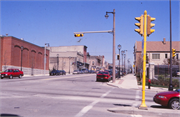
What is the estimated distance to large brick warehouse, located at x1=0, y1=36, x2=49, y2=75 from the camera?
54344 mm

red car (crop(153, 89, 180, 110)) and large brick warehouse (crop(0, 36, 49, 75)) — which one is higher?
large brick warehouse (crop(0, 36, 49, 75))

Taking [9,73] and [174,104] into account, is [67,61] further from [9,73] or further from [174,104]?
[174,104]

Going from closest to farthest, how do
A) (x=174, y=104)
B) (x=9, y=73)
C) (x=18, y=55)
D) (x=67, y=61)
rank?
1. (x=174, y=104)
2. (x=9, y=73)
3. (x=18, y=55)
4. (x=67, y=61)

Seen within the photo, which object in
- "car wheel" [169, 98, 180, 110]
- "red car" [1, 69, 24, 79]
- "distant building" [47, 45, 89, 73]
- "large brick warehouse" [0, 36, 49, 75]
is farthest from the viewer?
"distant building" [47, 45, 89, 73]

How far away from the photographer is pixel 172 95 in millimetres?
9531

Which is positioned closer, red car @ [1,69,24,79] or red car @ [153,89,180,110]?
red car @ [153,89,180,110]

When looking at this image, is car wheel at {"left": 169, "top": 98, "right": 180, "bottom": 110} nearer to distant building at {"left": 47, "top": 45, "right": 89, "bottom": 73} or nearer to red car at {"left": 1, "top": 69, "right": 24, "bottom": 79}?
red car at {"left": 1, "top": 69, "right": 24, "bottom": 79}

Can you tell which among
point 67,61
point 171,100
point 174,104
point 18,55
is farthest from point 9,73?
point 67,61

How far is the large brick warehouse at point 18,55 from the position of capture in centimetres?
5434

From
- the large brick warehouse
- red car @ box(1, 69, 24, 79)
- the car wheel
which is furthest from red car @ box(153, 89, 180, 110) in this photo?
the large brick warehouse

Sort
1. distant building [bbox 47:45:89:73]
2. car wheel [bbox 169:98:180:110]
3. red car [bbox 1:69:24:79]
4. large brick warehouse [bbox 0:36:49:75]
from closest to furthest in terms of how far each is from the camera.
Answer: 1. car wheel [bbox 169:98:180:110]
2. red car [bbox 1:69:24:79]
3. large brick warehouse [bbox 0:36:49:75]
4. distant building [bbox 47:45:89:73]

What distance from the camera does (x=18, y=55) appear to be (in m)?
58.9

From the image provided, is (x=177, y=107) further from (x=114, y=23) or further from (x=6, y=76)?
(x=6, y=76)

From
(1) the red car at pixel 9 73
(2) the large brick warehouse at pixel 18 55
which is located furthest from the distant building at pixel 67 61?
(1) the red car at pixel 9 73
